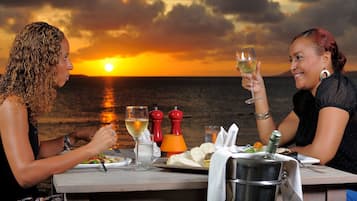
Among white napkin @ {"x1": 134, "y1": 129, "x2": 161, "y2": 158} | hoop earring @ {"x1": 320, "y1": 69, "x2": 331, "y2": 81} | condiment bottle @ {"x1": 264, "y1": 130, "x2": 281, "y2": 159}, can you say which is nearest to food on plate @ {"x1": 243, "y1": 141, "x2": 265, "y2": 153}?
condiment bottle @ {"x1": 264, "y1": 130, "x2": 281, "y2": 159}

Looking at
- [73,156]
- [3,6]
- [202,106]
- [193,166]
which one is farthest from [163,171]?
[202,106]

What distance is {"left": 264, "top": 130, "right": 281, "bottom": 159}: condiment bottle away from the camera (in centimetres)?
144

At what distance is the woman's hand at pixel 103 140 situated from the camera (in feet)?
6.52

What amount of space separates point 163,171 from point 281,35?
10427 millimetres

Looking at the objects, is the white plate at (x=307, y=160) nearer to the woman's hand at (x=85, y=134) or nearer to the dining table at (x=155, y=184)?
the dining table at (x=155, y=184)

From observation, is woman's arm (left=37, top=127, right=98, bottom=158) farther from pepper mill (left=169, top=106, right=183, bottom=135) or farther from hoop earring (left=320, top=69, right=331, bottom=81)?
hoop earring (left=320, top=69, right=331, bottom=81)

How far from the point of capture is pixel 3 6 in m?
10.8

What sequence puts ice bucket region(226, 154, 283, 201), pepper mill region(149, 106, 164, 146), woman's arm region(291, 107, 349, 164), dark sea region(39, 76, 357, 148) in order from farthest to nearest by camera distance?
dark sea region(39, 76, 357, 148), pepper mill region(149, 106, 164, 146), woman's arm region(291, 107, 349, 164), ice bucket region(226, 154, 283, 201)

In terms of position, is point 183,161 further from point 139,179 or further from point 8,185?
point 8,185

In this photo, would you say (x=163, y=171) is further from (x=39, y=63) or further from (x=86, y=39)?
(x=86, y=39)

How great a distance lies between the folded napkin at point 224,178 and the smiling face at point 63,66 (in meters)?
0.80

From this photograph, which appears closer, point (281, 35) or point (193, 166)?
point (193, 166)

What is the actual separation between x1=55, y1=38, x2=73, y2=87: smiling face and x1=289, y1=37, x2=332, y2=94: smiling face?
96 cm

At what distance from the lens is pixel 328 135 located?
7.40 ft
